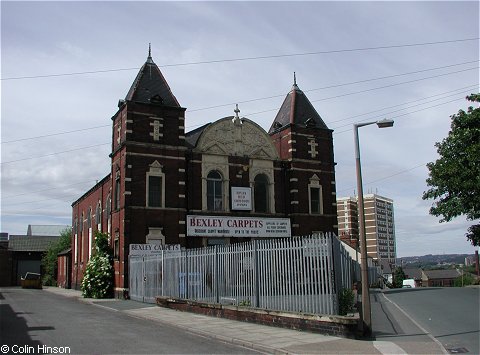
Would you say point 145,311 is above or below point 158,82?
below

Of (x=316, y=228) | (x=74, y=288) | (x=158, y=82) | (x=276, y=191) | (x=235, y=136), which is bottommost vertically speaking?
(x=74, y=288)

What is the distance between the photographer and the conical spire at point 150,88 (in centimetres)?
3262

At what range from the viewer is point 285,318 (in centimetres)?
1477

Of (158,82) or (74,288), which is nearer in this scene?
(158,82)

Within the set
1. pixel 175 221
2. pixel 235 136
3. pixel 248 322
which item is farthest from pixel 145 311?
pixel 235 136

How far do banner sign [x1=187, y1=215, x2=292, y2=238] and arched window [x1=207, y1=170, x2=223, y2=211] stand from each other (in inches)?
39.7

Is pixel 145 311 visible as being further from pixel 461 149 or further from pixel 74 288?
pixel 74 288

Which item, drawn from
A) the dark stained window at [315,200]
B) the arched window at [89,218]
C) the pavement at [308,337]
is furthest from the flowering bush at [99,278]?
the dark stained window at [315,200]

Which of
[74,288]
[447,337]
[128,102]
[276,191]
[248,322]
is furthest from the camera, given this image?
[74,288]

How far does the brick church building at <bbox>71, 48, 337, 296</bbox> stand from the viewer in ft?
103

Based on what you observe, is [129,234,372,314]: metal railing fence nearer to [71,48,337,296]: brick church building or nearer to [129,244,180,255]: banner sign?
[129,244,180,255]: banner sign

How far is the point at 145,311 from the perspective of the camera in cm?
2125

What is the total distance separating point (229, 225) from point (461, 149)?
16410mm

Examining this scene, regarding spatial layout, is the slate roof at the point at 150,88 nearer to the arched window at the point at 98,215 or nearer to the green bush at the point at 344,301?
the arched window at the point at 98,215
